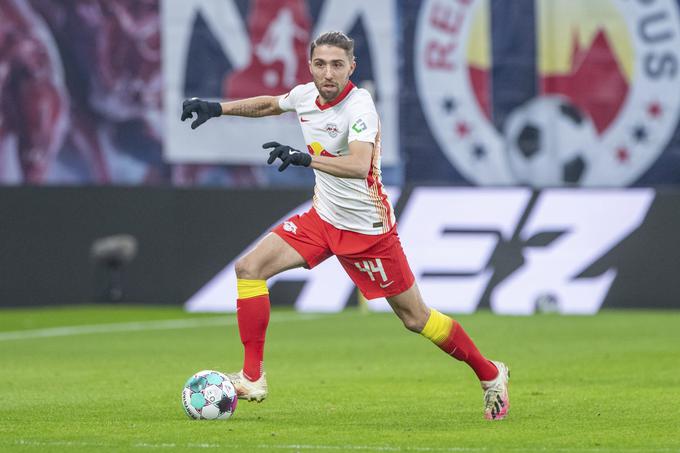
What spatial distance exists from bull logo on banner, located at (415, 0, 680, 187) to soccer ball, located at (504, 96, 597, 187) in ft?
0.04

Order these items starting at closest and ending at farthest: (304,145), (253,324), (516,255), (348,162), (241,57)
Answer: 1. (348,162)
2. (253,324)
3. (516,255)
4. (304,145)
5. (241,57)

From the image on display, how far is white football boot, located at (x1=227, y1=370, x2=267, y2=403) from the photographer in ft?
29.1

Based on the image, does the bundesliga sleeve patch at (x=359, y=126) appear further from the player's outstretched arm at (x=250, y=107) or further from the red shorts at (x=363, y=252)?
the player's outstretched arm at (x=250, y=107)

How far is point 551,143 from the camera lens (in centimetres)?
1994

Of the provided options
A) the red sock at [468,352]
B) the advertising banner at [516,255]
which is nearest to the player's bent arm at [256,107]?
the red sock at [468,352]

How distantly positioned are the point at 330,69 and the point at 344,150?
19.2 inches

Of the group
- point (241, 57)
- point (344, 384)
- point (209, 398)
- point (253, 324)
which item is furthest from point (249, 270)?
point (241, 57)

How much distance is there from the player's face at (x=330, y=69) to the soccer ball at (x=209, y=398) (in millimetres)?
1760

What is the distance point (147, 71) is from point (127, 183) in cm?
149

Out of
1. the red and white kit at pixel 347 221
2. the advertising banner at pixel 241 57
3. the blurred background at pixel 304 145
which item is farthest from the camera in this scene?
the advertising banner at pixel 241 57

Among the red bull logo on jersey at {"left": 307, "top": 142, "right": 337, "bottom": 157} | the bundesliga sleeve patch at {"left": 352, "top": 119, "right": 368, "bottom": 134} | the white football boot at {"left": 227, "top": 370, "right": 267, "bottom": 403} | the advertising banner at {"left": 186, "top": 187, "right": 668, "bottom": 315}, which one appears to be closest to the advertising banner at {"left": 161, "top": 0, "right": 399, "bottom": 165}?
the advertising banner at {"left": 186, "top": 187, "right": 668, "bottom": 315}

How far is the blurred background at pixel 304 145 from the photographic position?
19031 mm

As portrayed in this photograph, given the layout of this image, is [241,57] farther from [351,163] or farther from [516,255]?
[351,163]

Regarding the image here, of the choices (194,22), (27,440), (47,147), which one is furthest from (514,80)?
(27,440)
